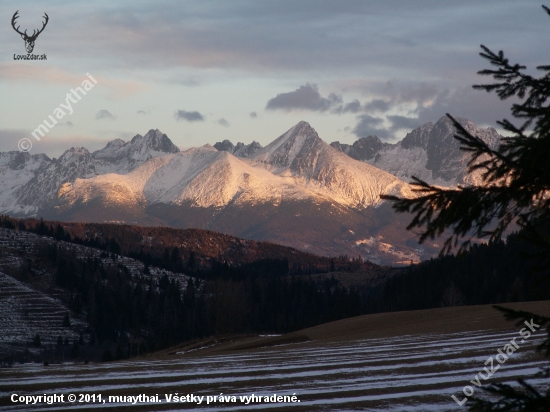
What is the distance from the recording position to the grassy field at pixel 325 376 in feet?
98.0

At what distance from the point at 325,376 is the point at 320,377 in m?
0.45

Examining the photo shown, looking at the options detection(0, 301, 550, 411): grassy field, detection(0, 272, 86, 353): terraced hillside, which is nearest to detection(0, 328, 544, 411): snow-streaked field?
detection(0, 301, 550, 411): grassy field

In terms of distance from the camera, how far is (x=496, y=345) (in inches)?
1767

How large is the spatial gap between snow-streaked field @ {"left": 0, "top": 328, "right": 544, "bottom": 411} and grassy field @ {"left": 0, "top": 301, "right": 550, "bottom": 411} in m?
0.05

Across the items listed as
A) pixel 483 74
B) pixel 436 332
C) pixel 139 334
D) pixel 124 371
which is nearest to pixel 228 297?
pixel 139 334

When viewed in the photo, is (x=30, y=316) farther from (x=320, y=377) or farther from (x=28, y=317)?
(x=320, y=377)

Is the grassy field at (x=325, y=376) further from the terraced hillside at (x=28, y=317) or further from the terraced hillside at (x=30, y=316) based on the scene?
the terraced hillside at (x=28, y=317)

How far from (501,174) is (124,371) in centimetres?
3661

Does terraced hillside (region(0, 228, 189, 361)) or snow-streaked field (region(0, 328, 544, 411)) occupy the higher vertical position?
snow-streaked field (region(0, 328, 544, 411))

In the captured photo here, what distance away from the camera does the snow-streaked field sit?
29750mm

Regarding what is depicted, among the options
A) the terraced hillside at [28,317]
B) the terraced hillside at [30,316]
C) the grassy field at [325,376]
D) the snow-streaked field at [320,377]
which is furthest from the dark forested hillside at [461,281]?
the snow-streaked field at [320,377]

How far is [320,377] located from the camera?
3700 cm

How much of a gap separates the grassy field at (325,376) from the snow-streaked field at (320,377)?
0.15 ft

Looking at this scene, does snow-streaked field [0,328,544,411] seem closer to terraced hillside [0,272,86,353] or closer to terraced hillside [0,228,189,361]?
terraced hillside [0,228,189,361]
